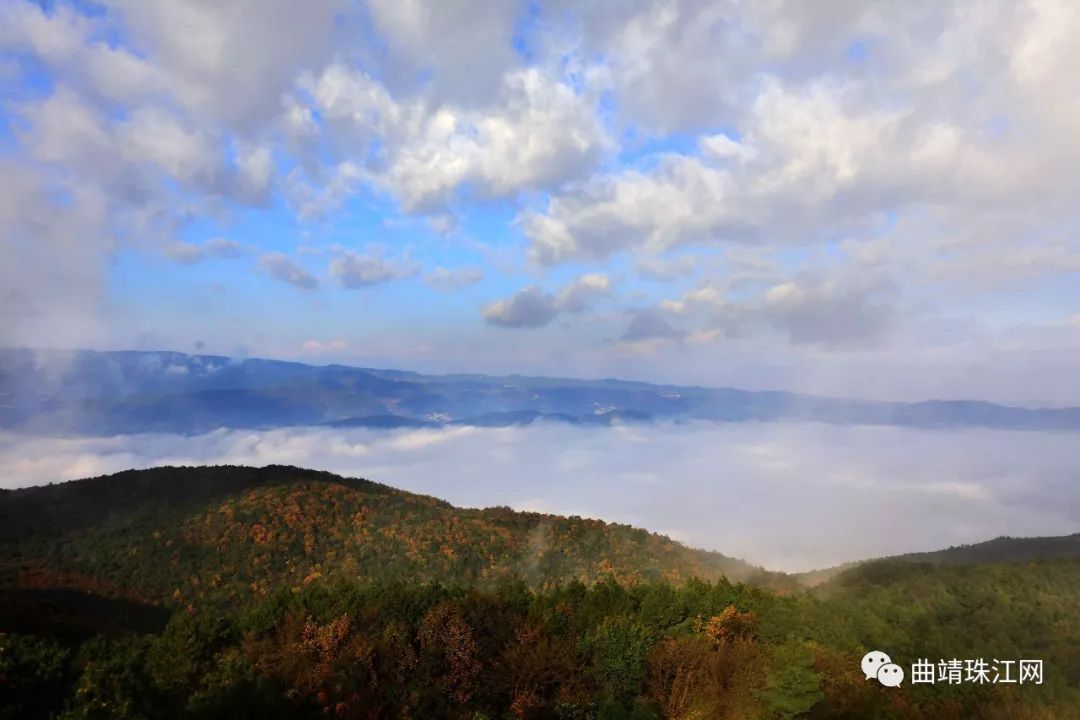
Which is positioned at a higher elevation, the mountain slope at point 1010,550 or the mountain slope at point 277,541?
the mountain slope at point 277,541

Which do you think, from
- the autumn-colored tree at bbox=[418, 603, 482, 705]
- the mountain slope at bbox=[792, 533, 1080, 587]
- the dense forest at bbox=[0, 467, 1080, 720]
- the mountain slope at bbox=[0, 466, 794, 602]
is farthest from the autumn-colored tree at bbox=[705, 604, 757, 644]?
the mountain slope at bbox=[792, 533, 1080, 587]

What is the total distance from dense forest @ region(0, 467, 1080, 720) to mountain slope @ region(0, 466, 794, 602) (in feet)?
1.08

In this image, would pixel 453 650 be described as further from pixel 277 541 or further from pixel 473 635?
pixel 277 541

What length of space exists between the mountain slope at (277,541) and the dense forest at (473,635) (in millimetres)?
330

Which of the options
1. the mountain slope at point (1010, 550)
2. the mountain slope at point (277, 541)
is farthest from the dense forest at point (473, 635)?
the mountain slope at point (1010, 550)

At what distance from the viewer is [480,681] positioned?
2817 centimetres

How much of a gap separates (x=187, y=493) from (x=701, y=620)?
56.9 metres

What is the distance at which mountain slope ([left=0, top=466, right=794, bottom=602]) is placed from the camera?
53.0 m

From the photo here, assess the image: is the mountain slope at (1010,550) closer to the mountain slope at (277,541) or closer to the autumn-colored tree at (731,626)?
the mountain slope at (277,541)

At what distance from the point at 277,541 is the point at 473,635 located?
1381 inches

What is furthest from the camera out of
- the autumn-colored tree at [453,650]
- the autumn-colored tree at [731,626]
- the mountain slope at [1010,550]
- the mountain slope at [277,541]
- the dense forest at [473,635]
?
the mountain slope at [1010,550]

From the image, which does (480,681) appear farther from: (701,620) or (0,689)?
(0,689)

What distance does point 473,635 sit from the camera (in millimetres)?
29750

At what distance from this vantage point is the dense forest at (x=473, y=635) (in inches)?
910
